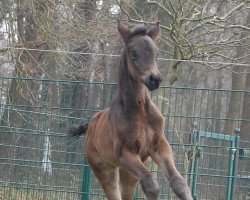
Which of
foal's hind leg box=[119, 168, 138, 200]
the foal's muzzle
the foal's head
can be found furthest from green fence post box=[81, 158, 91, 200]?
the foal's muzzle

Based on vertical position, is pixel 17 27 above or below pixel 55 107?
above

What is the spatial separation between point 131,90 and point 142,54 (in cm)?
63

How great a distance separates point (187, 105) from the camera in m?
10.2

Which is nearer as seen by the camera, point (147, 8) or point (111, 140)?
point (111, 140)

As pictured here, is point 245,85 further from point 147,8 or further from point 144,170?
point 144,170

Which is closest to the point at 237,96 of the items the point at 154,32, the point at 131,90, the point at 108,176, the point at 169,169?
the point at 108,176

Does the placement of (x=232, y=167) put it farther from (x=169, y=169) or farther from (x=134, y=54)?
(x=134, y=54)

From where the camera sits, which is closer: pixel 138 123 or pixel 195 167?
pixel 138 123

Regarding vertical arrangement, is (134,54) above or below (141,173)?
above

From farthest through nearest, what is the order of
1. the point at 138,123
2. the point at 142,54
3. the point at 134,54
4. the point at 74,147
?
the point at 74,147 < the point at 138,123 < the point at 134,54 < the point at 142,54

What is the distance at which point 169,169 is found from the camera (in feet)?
21.3

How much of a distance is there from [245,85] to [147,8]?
4.55 metres

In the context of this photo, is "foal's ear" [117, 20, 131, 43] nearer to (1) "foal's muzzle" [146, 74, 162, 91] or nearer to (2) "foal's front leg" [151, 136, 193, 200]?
(1) "foal's muzzle" [146, 74, 162, 91]

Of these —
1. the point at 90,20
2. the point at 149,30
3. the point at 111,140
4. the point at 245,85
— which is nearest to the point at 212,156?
the point at 111,140
